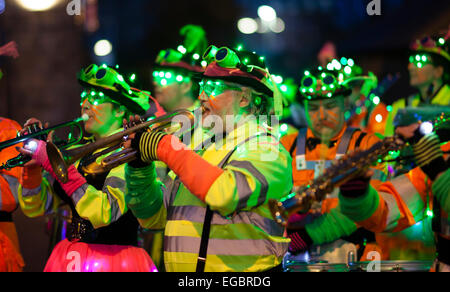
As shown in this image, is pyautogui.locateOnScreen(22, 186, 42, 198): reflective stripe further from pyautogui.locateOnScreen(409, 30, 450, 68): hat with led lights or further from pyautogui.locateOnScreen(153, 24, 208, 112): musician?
pyautogui.locateOnScreen(409, 30, 450, 68): hat with led lights

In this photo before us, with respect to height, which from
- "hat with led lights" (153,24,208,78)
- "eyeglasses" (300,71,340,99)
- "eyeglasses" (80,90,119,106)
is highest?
"hat with led lights" (153,24,208,78)

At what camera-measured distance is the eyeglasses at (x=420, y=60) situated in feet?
18.7

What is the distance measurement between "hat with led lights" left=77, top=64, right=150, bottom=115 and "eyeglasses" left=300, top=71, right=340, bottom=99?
1.49 metres

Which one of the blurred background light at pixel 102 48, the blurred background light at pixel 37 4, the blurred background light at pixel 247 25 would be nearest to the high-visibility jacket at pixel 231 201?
the blurred background light at pixel 37 4

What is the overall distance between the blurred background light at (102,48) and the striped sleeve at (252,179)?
523 cm

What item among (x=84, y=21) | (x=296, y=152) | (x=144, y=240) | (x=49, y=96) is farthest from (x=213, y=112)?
(x=84, y=21)

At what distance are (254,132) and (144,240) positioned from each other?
3263 mm

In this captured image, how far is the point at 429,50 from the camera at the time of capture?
18.3 feet

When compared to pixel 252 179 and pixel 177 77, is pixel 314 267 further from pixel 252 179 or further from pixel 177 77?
pixel 177 77

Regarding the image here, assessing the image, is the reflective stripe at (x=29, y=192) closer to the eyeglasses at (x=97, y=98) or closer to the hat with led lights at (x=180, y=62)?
the eyeglasses at (x=97, y=98)

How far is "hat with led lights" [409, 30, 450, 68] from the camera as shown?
17.8 ft

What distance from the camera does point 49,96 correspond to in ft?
22.5

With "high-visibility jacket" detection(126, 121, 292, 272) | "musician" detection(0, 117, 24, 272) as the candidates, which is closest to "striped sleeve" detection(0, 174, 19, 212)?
"musician" detection(0, 117, 24, 272)

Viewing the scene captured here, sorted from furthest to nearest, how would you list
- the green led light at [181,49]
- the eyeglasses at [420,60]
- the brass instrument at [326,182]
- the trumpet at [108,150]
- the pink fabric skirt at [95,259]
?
the green led light at [181,49] < the eyeglasses at [420,60] < the pink fabric skirt at [95,259] < the trumpet at [108,150] < the brass instrument at [326,182]
